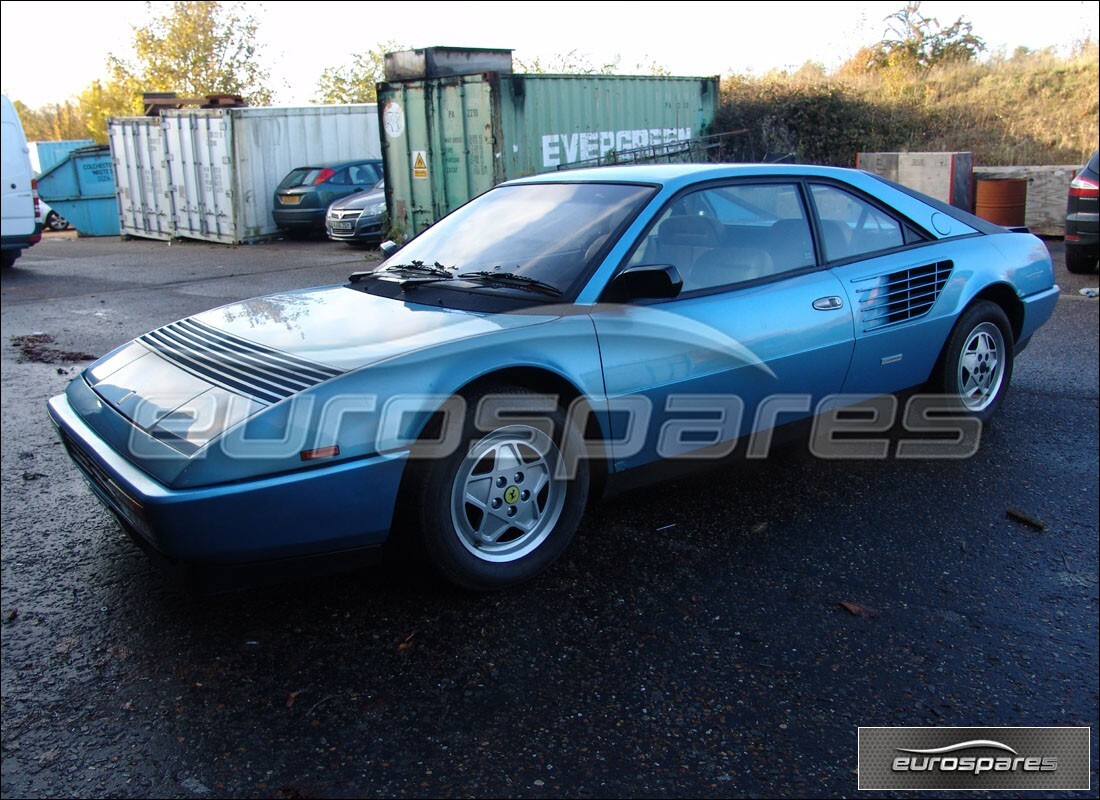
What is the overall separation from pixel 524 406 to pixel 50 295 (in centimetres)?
1072

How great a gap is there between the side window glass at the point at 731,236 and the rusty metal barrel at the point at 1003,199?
10361 mm

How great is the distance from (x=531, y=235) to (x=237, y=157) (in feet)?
52.6

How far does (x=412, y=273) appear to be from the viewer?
404 cm

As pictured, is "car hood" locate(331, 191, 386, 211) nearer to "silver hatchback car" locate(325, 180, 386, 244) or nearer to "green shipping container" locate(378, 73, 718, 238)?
"silver hatchback car" locate(325, 180, 386, 244)

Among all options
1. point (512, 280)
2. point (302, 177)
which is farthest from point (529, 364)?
point (302, 177)

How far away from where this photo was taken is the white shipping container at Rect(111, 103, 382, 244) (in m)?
18.4

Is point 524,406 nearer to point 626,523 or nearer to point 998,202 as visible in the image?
point 626,523

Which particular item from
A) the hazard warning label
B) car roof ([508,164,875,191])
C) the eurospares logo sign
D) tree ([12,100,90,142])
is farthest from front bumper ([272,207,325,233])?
tree ([12,100,90,142])

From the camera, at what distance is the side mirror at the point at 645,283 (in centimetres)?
344

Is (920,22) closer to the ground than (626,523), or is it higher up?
higher up

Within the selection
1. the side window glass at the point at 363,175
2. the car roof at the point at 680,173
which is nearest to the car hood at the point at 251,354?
Answer: the car roof at the point at 680,173

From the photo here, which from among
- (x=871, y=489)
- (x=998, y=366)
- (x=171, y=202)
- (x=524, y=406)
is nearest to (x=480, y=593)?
(x=524, y=406)

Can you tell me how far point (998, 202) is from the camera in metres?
13.1

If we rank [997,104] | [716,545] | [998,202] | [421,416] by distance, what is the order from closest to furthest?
[421,416] → [716,545] → [998,202] → [997,104]
